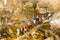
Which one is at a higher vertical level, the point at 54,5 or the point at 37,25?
the point at 54,5

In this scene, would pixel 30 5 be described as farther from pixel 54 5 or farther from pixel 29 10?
pixel 54 5

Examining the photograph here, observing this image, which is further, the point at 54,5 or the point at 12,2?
the point at 12,2

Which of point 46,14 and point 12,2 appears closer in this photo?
point 46,14

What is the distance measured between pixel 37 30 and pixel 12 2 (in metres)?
0.49

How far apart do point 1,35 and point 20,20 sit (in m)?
0.28

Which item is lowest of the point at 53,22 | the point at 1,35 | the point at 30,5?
the point at 1,35

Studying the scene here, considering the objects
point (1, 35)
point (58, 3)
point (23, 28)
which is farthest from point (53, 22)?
point (1, 35)

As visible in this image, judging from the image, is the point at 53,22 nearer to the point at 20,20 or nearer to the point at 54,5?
the point at 54,5

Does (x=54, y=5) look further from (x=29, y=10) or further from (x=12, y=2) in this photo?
(x=12, y=2)

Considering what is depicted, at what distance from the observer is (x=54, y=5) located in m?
2.05

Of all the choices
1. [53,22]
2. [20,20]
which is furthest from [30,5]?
[53,22]

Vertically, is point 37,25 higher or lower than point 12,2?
lower

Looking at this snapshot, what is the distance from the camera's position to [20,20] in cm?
211

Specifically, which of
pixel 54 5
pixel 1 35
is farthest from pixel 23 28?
pixel 54 5
